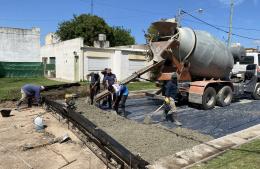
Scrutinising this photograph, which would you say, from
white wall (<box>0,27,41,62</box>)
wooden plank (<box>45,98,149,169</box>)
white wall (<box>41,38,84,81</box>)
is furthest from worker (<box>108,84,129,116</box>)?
white wall (<box>0,27,41,62</box>)

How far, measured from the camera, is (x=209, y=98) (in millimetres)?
11891

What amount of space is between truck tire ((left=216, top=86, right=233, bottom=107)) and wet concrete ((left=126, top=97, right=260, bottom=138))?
264 mm

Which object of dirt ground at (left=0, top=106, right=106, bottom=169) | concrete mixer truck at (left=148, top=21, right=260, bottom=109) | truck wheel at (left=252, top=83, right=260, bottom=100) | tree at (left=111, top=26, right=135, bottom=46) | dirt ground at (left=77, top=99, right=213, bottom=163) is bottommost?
dirt ground at (left=0, top=106, right=106, bottom=169)

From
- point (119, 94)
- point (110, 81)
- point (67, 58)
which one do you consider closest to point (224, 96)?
point (119, 94)

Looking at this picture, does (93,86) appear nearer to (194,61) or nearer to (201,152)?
(194,61)

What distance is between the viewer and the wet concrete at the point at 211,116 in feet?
28.6

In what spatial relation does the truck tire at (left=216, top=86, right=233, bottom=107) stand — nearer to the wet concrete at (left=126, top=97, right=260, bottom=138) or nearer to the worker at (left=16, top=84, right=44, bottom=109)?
the wet concrete at (left=126, top=97, right=260, bottom=138)

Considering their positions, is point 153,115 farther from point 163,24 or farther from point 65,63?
point 65,63

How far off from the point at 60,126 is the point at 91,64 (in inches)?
580

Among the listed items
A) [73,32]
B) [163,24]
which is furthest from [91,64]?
[73,32]

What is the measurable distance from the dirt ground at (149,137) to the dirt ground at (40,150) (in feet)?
3.11

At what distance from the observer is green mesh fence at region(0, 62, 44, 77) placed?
28922 millimetres

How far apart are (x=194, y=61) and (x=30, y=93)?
669cm

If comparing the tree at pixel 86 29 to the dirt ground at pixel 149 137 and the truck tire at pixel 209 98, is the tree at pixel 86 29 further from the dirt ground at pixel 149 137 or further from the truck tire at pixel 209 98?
the dirt ground at pixel 149 137
